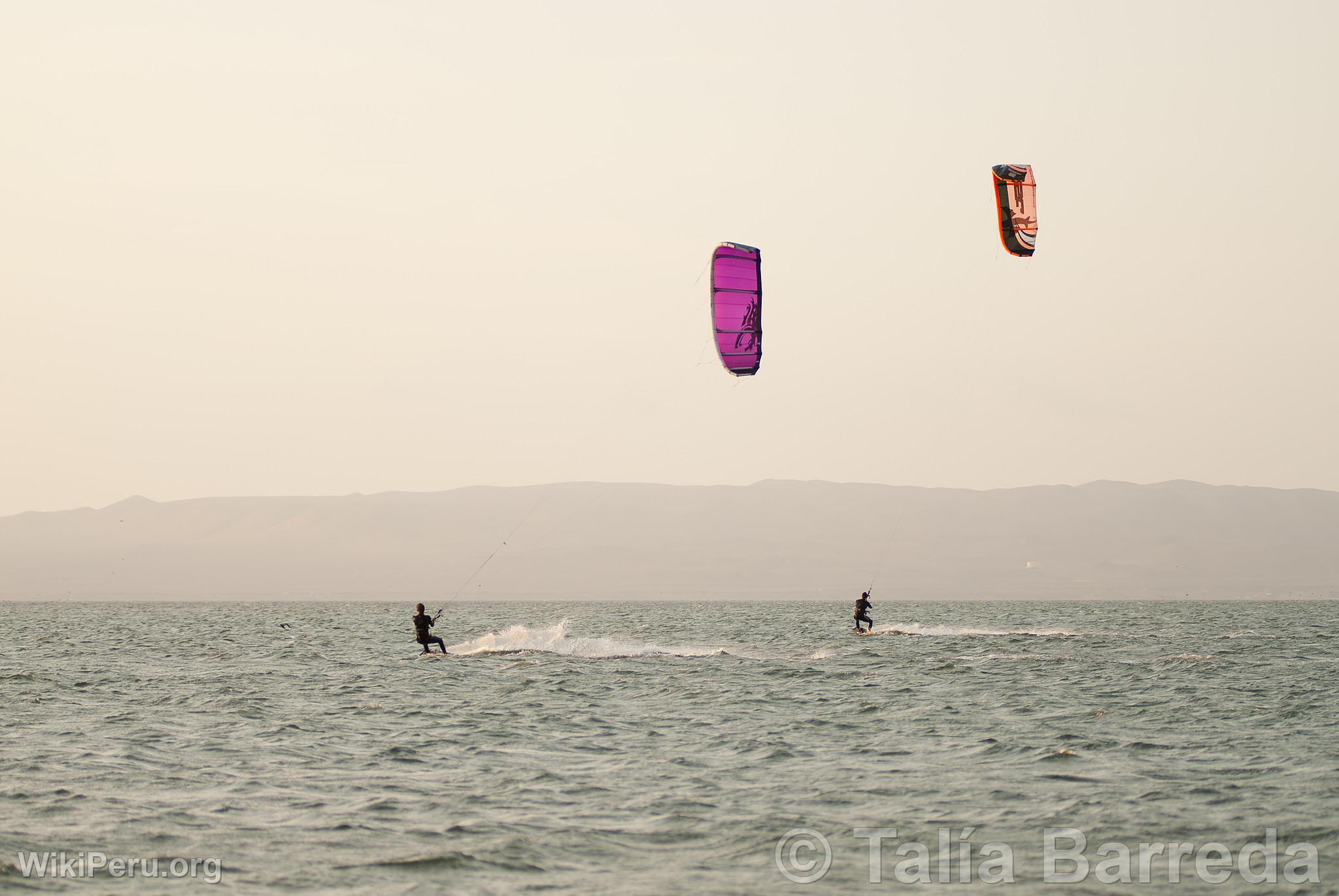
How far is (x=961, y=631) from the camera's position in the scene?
56938 mm

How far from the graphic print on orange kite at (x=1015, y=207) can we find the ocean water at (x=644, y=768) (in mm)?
11388

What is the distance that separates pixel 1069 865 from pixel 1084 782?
164 inches

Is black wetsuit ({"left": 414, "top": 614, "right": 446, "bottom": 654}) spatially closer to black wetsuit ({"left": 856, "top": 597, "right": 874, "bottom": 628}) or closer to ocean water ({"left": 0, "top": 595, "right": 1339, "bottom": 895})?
ocean water ({"left": 0, "top": 595, "right": 1339, "bottom": 895})

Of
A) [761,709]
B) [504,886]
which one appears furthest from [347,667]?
[504,886]

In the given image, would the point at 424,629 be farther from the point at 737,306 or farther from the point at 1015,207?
the point at 1015,207

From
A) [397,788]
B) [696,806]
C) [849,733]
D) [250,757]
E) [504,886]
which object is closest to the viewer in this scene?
[504,886]

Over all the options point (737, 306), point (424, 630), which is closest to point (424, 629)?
point (424, 630)

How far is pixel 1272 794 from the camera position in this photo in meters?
16.7

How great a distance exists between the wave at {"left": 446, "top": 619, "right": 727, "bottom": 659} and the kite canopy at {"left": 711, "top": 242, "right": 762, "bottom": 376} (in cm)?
974

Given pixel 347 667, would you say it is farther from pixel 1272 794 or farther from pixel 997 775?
pixel 1272 794

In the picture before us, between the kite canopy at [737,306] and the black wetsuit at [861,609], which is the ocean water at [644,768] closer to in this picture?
the kite canopy at [737,306]

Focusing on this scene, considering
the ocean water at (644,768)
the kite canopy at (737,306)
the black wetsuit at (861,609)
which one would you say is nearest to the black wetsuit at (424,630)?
the ocean water at (644,768)

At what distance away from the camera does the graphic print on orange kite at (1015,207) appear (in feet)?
117

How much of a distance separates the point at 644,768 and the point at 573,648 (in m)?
24.2
